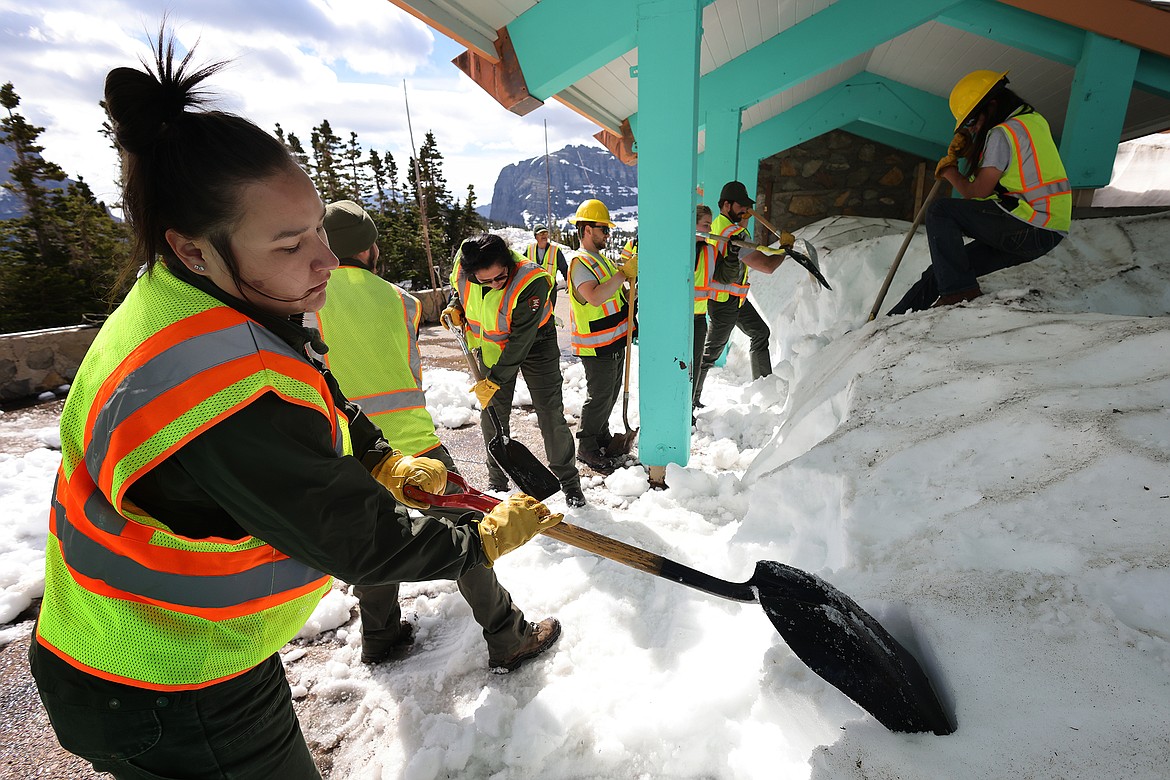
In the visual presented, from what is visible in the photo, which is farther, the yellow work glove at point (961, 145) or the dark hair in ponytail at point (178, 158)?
the yellow work glove at point (961, 145)

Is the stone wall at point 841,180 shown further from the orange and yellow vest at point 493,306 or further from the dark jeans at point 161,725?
the dark jeans at point 161,725

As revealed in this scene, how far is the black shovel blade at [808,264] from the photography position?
4.50 m

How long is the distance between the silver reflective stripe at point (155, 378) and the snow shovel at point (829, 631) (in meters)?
0.81

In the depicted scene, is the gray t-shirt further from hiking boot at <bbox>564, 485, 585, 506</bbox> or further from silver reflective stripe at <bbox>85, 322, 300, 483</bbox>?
silver reflective stripe at <bbox>85, 322, 300, 483</bbox>

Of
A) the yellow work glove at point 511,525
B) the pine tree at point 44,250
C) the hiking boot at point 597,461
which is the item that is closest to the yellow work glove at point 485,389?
the hiking boot at point 597,461

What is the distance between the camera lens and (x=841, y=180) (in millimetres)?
7848

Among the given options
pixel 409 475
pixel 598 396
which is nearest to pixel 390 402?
pixel 409 475

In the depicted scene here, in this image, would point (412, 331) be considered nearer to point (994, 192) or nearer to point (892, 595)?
point (892, 595)

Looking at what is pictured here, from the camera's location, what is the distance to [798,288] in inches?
219

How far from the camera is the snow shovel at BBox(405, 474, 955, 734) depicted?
1.20 meters

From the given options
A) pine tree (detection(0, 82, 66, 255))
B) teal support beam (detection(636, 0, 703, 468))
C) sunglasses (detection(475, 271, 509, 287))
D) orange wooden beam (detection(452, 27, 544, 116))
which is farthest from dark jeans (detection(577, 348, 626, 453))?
pine tree (detection(0, 82, 66, 255))

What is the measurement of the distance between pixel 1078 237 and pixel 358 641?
4.91 meters

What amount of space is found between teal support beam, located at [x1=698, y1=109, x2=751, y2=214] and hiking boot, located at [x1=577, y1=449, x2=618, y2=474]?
3.03 m

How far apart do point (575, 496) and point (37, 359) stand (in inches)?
262
